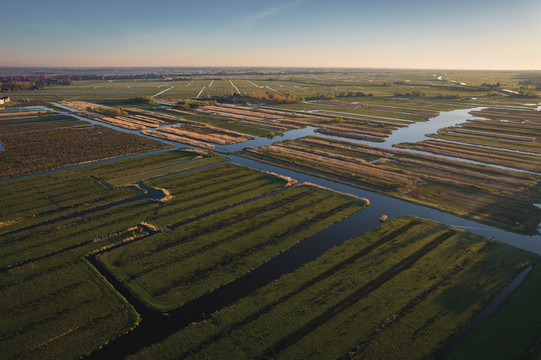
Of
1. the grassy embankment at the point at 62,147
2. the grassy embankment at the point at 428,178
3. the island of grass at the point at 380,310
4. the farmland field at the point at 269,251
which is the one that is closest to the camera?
the island of grass at the point at 380,310

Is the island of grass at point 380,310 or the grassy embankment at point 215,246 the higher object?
the grassy embankment at point 215,246

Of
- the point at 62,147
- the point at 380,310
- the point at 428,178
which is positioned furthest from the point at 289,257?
the point at 62,147

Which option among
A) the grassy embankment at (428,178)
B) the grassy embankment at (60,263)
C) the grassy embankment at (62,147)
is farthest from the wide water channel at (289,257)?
the grassy embankment at (62,147)

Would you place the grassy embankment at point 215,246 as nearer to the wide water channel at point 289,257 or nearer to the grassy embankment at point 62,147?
the wide water channel at point 289,257

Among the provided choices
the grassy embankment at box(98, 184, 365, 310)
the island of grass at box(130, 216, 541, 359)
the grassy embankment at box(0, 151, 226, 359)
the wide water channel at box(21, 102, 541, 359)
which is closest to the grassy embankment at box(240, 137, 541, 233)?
the wide water channel at box(21, 102, 541, 359)

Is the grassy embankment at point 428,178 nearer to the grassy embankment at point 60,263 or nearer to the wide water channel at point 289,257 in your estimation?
the wide water channel at point 289,257

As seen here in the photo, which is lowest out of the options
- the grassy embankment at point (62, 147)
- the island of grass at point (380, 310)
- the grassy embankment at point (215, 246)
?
the island of grass at point (380, 310)

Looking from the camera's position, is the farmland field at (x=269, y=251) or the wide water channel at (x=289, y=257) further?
the wide water channel at (x=289, y=257)

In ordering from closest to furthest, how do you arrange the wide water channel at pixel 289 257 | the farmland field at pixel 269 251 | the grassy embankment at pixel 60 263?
the grassy embankment at pixel 60 263, the farmland field at pixel 269 251, the wide water channel at pixel 289 257

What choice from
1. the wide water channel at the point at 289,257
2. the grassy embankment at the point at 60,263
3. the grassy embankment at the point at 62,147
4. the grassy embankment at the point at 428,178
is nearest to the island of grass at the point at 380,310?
A: the wide water channel at the point at 289,257

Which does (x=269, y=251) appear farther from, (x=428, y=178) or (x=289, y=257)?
(x=428, y=178)
